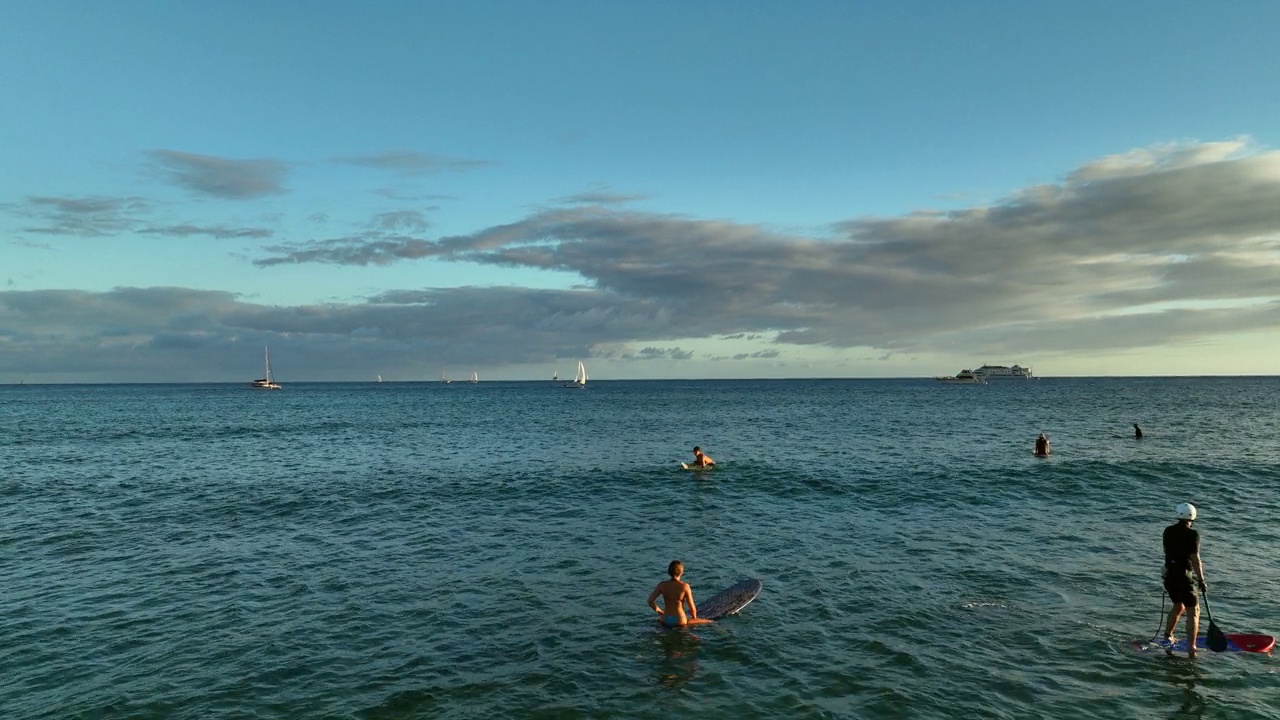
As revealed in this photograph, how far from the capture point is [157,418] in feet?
345

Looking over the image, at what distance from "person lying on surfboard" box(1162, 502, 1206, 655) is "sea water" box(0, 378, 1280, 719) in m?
0.97

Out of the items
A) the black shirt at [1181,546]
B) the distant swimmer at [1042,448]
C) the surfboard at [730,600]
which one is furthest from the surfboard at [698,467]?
the black shirt at [1181,546]

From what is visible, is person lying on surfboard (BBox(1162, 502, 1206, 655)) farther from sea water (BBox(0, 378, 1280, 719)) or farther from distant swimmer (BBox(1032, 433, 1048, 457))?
distant swimmer (BBox(1032, 433, 1048, 457))

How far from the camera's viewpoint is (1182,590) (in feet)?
48.8

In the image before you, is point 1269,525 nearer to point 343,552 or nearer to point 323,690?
point 323,690

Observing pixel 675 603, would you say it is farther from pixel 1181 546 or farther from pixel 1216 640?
pixel 1216 640

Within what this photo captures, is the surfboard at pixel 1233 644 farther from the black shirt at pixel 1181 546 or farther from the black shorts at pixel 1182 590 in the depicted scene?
the black shirt at pixel 1181 546

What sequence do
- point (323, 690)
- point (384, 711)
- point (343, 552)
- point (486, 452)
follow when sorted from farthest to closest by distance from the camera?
point (486, 452)
point (343, 552)
point (323, 690)
point (384, 711)

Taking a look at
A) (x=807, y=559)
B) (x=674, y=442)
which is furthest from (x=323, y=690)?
(x=674, y=442)

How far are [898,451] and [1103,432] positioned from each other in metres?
30.3

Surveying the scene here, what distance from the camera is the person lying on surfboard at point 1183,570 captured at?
47.9 ft

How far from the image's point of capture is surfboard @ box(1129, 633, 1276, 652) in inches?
577

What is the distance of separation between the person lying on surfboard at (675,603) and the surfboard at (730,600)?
1.57 ft

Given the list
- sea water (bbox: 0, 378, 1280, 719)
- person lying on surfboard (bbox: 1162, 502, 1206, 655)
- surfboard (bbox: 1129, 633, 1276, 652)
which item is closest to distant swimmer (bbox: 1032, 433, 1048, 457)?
sea water (bbox: 0, 378, 1280, 719)
